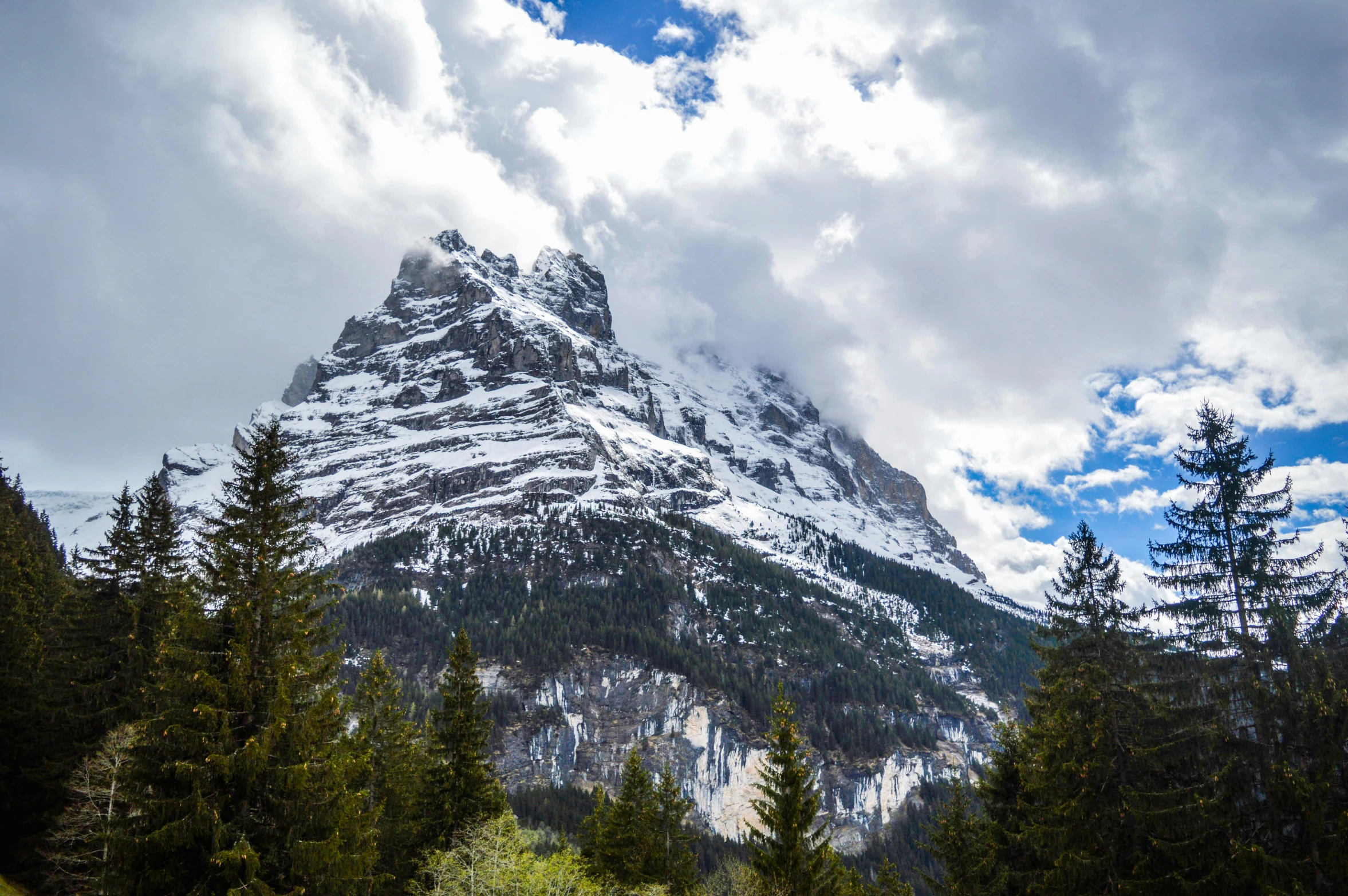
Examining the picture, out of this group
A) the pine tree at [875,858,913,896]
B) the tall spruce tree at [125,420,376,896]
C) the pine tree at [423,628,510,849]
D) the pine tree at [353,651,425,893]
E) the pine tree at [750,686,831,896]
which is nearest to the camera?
the tall spruce tree at [125,420,376,896]

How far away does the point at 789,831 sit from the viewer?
29.5m

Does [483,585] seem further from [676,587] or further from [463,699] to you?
[463,699]

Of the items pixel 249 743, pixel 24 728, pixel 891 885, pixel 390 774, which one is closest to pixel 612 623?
pixel 891 885

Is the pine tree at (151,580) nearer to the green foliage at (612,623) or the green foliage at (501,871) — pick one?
the green foliage at (501,871)

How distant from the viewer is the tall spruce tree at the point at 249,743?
18141 mm

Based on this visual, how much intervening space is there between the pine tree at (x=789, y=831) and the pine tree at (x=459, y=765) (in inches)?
490

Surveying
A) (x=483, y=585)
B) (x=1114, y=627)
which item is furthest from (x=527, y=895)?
(x=483, y=585)

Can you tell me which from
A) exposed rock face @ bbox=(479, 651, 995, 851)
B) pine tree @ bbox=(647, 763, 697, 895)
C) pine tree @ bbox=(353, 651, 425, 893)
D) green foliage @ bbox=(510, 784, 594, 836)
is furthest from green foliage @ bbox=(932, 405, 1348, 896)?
exposed rock face @ bbox=(479, 651, 995, 851)

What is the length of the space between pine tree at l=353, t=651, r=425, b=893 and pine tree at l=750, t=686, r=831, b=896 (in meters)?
15.7

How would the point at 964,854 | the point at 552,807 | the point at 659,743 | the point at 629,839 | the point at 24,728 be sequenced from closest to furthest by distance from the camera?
the point at 24,728
the point at 964,854
the point at 629,839
the point at 552,807
the point at 659,743

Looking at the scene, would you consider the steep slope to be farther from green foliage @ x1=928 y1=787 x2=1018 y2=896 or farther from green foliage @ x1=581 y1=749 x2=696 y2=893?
green foliage @ x1=928 y1=787 x2=1018 y2=896

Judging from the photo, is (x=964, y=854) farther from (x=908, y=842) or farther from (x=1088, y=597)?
(x=908, y=842)

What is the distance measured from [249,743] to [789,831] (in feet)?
63.8

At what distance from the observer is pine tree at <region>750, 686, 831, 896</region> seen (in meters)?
28.9
